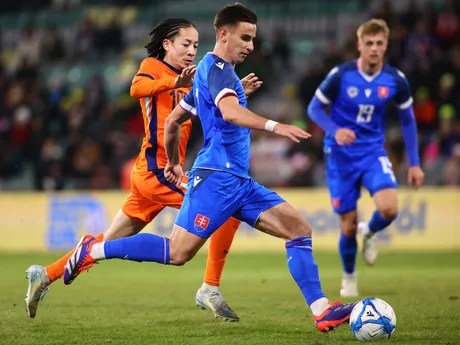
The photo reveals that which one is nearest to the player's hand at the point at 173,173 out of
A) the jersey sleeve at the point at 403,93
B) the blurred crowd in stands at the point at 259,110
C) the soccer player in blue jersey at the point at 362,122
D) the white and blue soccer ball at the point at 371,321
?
the white and blue soccer ball at the point at 371,321

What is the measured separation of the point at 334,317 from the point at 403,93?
3.67 meters

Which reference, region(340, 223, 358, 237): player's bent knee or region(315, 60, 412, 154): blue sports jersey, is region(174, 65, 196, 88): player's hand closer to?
region(315, 60, 412, 154): blue sports jersey

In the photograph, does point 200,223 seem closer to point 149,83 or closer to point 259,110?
point 149,83

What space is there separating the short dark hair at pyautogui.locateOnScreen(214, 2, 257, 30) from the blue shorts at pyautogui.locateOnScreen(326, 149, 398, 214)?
3.06m

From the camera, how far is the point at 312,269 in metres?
5.85

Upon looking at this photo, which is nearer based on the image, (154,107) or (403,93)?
(154,107)

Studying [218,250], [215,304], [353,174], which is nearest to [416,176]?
[353,174]

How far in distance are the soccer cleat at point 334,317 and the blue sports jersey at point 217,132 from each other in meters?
1.10

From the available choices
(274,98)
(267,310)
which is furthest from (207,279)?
(274,98)

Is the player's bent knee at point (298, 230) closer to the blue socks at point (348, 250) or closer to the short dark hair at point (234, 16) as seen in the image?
the short dark hair at point (234, 16)

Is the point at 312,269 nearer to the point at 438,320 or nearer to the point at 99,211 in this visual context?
the point at 438,320

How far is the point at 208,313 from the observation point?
723 cm

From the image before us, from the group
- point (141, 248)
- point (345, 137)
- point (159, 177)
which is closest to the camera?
point (141, 248)

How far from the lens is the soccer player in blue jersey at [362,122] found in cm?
852
